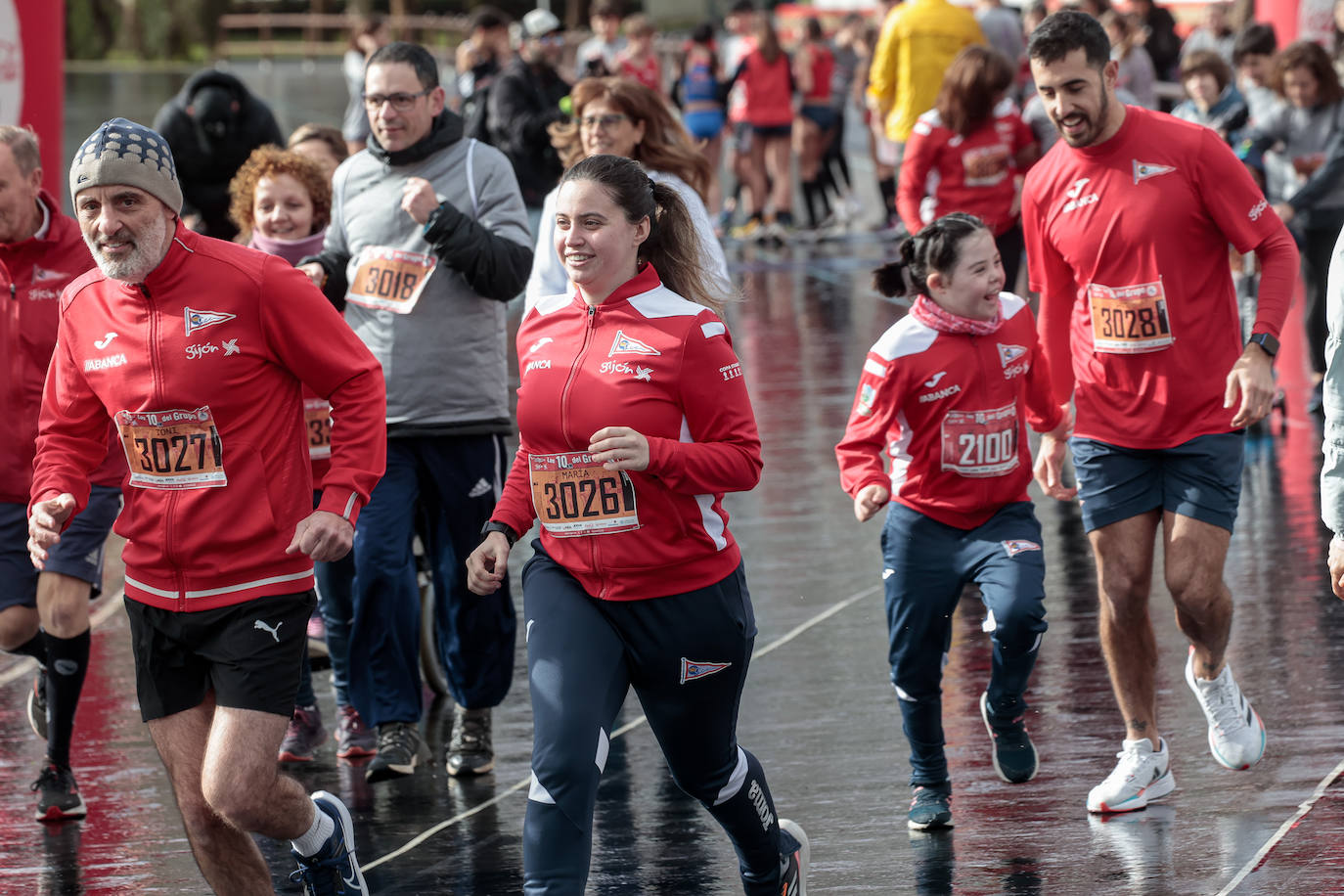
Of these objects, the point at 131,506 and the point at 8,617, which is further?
the point at 8,617

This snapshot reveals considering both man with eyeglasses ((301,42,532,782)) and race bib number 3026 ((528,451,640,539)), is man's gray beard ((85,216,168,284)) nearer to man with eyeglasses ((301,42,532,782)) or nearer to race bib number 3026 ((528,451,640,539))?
race bib number 3026 ((528,451,640,539))

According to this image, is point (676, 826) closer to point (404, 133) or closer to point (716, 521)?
point (716, 521)

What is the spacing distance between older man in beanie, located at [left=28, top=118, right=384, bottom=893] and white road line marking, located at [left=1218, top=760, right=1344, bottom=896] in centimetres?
222

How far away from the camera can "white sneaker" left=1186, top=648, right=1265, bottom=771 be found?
18.1ft

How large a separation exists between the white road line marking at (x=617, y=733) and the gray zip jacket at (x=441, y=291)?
1.14 m

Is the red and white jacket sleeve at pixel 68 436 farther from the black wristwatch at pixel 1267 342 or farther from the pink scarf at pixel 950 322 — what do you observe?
the black wristwatch at pixel 1267 342

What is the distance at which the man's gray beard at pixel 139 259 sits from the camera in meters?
4.33

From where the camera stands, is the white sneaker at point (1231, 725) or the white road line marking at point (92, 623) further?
the white road line marking at point (92, 623)

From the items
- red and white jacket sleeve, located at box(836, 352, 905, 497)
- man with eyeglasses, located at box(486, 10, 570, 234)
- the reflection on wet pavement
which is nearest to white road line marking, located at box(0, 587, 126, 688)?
the reflection on wet pavement

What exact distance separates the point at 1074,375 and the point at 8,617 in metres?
3.32

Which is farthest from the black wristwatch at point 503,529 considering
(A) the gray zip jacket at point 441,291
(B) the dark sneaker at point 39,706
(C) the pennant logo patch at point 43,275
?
(B) the dark sneaker at point 39,706

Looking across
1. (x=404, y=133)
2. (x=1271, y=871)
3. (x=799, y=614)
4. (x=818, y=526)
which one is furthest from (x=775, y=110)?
(x=1271, y=871)

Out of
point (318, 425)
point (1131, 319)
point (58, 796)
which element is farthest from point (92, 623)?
point (1131, 319)

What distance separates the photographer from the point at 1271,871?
480 cm
